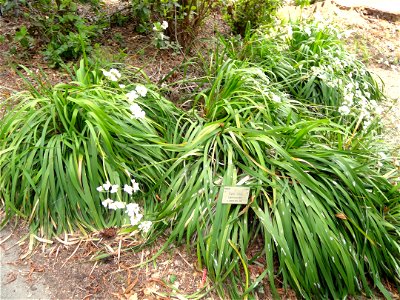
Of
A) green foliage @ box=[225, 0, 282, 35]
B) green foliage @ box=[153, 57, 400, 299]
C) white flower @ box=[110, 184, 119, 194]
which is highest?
green foliage @ box=[225, 0, 282, 35]

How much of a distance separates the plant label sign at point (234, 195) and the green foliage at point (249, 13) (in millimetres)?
2352

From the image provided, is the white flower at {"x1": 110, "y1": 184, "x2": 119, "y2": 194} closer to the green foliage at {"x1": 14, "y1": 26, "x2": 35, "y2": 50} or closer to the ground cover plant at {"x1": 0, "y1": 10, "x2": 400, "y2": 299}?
the ground cover plant at {"x1": 0, "y1": 10, "x2": 400, "y2": 299}

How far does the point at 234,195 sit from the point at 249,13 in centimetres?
253

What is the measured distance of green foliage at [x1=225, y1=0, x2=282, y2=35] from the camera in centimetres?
394

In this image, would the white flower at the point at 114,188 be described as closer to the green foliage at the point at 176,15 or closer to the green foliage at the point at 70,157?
the green foliage at the point at 70,157

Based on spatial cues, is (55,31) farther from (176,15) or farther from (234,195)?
(234,195)

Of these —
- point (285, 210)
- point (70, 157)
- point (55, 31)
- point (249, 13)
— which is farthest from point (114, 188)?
point (249, 13)

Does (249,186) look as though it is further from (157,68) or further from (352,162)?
(157,68)

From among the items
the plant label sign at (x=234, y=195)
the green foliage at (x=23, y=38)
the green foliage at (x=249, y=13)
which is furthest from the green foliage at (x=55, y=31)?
the plant label sign at (x=234, y=195)

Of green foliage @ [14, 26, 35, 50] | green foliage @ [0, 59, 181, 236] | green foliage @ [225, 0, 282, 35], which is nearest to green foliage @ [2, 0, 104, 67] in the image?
green foliage @ [14, 26, 35, 50]

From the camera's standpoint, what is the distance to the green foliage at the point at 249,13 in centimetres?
394

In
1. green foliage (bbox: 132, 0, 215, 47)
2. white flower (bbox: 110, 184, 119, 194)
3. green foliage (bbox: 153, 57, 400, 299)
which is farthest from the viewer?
green foliage (bbox: 132, 0, 215, 47)

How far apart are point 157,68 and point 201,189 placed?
160 centimetres

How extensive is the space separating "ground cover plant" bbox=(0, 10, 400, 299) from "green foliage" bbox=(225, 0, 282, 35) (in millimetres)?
1854
